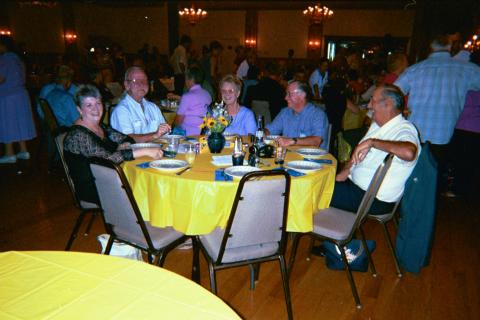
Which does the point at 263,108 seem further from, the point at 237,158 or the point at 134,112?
the point at 237,158

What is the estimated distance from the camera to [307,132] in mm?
3443

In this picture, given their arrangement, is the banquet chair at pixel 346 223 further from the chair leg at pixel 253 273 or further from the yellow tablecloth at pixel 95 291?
the yellow tablecloth at pixel 95 291

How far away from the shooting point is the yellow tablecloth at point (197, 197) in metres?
2.10

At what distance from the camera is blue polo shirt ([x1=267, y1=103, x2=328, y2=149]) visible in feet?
11.1

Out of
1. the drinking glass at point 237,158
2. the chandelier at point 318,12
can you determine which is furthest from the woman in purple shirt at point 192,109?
the chandelier at point 318,12

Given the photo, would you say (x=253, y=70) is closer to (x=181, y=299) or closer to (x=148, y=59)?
(x=148, y=59)

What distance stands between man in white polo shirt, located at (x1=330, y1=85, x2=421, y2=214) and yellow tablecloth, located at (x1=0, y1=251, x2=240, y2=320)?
5.77 feet

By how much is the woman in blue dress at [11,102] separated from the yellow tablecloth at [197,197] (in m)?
3.69

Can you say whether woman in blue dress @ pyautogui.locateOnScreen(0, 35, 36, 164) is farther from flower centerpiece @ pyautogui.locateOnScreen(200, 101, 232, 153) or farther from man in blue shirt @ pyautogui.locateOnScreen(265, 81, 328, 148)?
man in blue shirt @ pyautogui.locateOnScreen(265, 81, 328, 148)

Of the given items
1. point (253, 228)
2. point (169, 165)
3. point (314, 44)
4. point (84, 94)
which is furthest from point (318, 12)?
point (253, 228)

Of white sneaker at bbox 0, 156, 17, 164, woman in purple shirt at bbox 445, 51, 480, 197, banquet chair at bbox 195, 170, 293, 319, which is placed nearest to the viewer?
banquet chair at bbox 195, 170, 293, 319

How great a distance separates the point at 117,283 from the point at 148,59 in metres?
9.49

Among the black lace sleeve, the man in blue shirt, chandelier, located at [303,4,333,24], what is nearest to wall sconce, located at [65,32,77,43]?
chandelier, located at [303,4,333,24]

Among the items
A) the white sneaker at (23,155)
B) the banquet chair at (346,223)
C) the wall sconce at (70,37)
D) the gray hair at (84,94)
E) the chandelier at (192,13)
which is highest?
the chandelier at (192,13)
